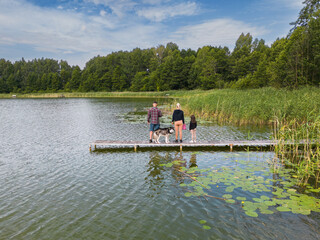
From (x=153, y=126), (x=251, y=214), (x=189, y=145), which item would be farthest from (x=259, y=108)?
(x=251, y=214)

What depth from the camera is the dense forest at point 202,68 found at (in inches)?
1304

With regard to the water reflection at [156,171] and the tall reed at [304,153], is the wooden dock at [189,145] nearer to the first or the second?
the water reflection at [156,171]

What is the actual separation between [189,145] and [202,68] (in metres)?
76.6

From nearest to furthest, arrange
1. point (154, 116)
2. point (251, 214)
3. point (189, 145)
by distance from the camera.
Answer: point (251, 214)
point (189, 145)
point (154, 116)

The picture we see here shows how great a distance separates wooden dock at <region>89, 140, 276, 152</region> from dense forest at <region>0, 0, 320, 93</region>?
2264 centimetres

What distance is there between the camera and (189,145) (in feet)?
41.7

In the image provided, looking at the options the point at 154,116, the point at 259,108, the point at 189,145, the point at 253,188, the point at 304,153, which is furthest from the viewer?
the point at 259,108

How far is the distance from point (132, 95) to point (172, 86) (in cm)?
2213

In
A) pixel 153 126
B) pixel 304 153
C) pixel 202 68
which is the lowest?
pixel 304 153

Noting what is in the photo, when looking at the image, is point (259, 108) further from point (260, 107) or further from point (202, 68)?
point (202, 68)

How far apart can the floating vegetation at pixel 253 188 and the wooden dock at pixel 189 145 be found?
276 cm

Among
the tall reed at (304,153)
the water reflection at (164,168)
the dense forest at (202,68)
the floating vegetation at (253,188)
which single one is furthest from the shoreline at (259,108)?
the dense forest at (202,68)

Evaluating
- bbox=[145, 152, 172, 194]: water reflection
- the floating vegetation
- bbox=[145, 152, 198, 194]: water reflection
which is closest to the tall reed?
the floating vegetation

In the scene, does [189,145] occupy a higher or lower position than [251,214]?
higher
